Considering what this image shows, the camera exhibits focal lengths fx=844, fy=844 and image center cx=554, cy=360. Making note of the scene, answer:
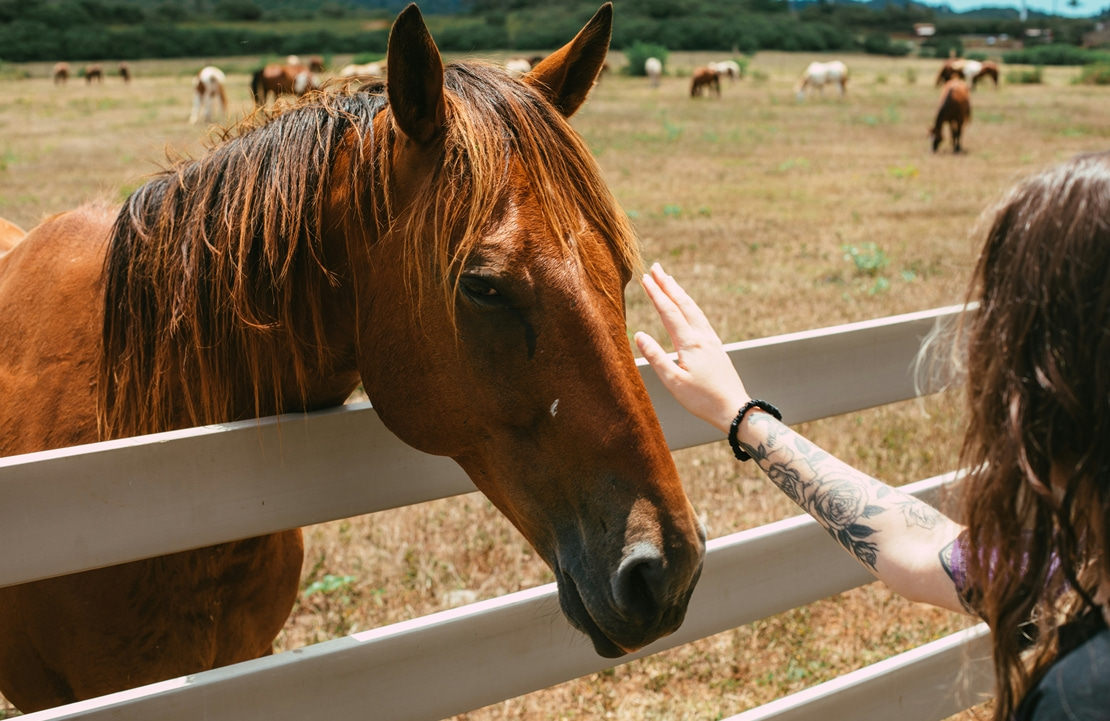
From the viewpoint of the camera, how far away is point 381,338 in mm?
1632

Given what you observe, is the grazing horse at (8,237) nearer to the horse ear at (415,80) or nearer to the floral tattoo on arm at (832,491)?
the horse ear at (415,80)

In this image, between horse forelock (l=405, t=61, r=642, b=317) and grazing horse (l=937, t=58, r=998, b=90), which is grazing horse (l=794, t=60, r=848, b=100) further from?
horse forelock (l=405, t=61, r=642, b=317)

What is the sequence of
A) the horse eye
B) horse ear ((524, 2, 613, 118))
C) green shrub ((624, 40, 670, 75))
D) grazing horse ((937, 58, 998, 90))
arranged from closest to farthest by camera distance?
1. the horse eye
2. horse ear ((524, 2, 613, 118))
3. grazing horse ((937, 58, 998, 90))
4. green shrub ((624, 40, 670, 75))

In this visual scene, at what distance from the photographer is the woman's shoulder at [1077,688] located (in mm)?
1002

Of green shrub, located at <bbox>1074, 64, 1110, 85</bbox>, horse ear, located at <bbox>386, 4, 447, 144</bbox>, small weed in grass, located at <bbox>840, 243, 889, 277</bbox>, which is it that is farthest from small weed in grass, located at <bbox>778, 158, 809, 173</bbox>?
green shrub, located at <bbox>1074, 64, 1110, 85</bbox>

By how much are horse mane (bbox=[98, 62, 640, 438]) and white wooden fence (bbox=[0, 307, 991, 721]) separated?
0.54 ft

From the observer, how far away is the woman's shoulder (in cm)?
100

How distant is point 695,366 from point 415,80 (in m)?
0.75

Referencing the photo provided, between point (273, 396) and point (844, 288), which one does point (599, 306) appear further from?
point (844, 288)

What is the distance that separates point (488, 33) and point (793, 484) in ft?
230

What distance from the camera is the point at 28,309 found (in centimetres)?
205

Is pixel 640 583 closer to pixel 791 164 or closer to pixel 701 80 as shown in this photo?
pixel 791 164

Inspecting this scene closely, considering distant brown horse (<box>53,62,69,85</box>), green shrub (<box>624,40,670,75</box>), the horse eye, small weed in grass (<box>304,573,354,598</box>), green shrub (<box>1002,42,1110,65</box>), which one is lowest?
small weed in grass (<box>304,573,354,598</box>)

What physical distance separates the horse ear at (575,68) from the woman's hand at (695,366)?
51cm
